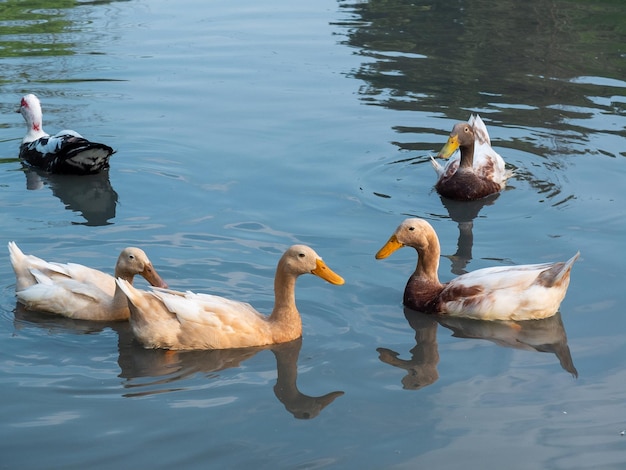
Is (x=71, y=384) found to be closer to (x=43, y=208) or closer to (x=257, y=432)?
(x=257, y=432)

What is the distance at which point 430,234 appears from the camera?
9.02 meters

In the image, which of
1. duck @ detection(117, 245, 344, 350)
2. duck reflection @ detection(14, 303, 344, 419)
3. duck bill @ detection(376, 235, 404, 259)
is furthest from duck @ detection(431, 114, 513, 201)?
duck reflection @ detection(14, 303, 344, 419)

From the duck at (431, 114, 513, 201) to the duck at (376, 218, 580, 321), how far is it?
2.73 m

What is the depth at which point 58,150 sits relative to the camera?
40.7 feet

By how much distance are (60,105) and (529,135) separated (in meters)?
6.16

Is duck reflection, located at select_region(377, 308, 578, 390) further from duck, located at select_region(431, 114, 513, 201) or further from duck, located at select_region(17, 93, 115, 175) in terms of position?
duck, located at select_region(17, 93, 115, 175)

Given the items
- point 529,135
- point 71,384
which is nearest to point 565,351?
point 71,384

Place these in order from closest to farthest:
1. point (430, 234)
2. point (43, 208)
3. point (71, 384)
A: point (71, 384), point (430, 234), point (43, 208)

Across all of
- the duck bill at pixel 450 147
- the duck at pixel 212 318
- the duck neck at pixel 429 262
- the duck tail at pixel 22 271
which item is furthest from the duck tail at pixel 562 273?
the duck tail at pixel 22 271

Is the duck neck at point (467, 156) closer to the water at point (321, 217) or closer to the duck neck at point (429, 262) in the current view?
the water at point (321, 217)

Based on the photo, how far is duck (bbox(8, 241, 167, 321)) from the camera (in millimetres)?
8633

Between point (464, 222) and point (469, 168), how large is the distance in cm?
102

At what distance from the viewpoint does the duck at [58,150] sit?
12.2m

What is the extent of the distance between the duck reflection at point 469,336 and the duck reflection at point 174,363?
2.20 ft
